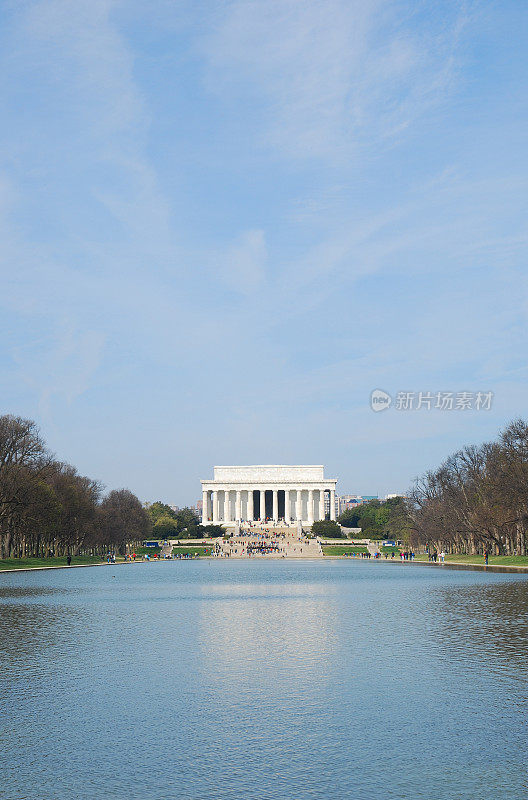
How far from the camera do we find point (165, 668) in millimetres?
21516

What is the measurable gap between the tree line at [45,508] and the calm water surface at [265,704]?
139ft

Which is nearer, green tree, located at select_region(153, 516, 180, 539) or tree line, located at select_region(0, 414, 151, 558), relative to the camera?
tree line, located at select_region(0, 414, 151, 558)

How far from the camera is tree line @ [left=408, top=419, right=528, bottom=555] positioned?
2886 inches

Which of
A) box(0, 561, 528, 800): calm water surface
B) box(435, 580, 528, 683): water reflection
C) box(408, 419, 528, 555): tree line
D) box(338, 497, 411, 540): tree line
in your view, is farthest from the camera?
Result: box(338, 497, 411, 540): tree line

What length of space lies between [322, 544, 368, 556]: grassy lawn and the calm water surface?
3551 inches

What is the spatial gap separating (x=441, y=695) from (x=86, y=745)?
7698mm

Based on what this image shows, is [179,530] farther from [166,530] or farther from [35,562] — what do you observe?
[35,562]

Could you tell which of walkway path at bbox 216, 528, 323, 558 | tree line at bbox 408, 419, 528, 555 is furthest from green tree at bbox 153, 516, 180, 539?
tree line at bbox 408, 419, 528, 555

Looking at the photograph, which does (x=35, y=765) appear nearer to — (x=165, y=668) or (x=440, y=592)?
(x=165, y=668)

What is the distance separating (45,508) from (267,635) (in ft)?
181

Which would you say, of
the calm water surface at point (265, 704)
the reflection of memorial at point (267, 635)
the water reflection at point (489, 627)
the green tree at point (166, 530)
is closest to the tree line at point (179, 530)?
the green tree at point (166, 530)

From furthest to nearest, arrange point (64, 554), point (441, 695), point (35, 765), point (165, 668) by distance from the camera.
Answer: point (64, 554) → point (165, 668) → point (441, 695) → point (35, 765)

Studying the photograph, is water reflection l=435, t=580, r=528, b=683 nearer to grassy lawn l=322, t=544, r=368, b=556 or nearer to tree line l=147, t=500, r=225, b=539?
grassy lawn l=322, t=544, r=368, b=556

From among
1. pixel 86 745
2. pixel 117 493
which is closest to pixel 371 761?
pixel 86 745
